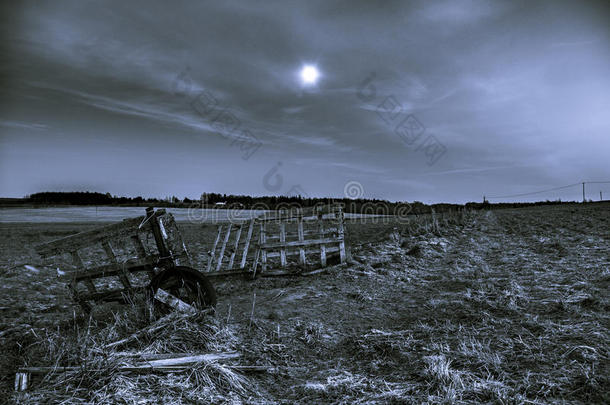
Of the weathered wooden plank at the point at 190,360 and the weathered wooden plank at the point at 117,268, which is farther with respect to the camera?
the weathered wooden plank at the point at 117,268

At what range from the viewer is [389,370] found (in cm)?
462

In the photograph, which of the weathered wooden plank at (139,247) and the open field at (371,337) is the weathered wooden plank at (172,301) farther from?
the weathered wooden plank at (139,247)

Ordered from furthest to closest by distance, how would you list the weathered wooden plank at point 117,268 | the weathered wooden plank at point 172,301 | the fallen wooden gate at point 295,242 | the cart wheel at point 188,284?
the fallen wooden gate at point 295,242
the weathered wooden plank at point 117,268
the cart wheel at point 188,284
the weathered wooden plank at point 172,301

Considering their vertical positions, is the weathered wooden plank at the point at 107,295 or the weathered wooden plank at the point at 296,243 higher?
the weathered wooden plank at the point at 296,243

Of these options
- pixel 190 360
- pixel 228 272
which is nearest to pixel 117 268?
pixel 190 360

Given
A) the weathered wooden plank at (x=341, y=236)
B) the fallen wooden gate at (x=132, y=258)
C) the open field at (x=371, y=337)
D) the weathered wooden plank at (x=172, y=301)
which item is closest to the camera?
the open field at (x=371, y=337)

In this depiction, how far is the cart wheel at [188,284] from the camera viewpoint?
6207mm

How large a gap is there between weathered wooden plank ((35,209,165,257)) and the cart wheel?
3.36 ft

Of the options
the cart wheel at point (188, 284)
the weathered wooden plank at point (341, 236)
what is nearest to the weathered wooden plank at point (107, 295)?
the cart wheel at point (188, 284)

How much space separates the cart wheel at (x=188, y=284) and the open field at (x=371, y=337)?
1.70 feet

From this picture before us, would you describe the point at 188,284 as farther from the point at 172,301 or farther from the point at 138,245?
the point at 138,245

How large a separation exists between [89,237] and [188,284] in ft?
6.45

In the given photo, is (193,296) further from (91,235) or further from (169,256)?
(91,235)

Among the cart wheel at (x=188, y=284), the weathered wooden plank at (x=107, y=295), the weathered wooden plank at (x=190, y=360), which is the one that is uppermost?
the cart wheel at (x=188, y=284)
